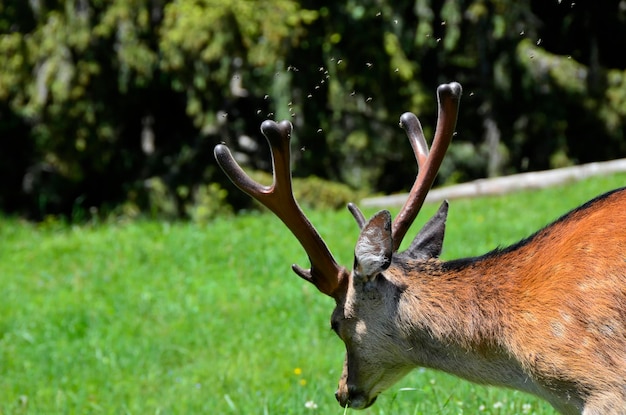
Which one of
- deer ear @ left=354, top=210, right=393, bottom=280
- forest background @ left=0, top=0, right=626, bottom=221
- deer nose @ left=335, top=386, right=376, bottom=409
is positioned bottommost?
forest background @ left=0, top=0, right=626, bottom=221

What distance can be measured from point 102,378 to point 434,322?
3.81 meters

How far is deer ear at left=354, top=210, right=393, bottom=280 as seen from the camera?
12.7 ft

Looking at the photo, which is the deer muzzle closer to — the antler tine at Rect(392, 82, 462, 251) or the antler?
the antler

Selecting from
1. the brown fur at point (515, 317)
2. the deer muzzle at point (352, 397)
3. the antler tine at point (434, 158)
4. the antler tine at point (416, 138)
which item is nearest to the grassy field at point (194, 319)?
the deer muzzle at point (352, 397)

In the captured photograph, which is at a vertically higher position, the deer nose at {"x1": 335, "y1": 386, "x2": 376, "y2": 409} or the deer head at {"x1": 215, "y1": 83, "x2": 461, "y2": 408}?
the deer head at {"x1": 215, "y1": 83, "x2": 461, "y2": 408}

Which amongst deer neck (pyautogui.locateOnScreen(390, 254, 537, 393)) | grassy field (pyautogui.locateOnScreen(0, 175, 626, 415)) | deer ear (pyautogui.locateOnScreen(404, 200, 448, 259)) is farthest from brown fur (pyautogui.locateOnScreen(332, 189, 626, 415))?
grassy field (pyautogui.locateOnScreen(0, 175, 626, 415))

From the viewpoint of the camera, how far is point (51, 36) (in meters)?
13.0

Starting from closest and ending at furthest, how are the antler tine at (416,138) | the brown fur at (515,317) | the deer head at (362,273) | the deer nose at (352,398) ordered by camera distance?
the brown fur at (515,317) < the deer head at (362,273) < the deer nose at (352,398) < the antler tine at (416,138)

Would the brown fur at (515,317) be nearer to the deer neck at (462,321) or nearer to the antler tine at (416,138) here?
the deer neck at (462,321)

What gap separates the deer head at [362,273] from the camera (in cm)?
412

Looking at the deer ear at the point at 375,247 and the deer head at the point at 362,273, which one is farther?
the deer head at the point at 362,273

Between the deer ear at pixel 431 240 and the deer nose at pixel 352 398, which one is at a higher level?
the deer ear at pixel 431 240

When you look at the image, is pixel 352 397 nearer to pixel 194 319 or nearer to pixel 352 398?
pixel 352 398

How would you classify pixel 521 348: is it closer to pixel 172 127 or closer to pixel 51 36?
A: pixel 51 36
